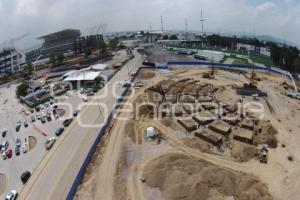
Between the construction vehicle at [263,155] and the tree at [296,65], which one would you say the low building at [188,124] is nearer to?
the construction vehicle at [263,155]

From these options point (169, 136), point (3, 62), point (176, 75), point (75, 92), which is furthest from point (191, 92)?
point (3, 62)

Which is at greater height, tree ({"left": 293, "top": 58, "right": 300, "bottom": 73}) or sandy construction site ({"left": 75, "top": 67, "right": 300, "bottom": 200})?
tree ({"left": 293, "top": 58, "right": 300, "bottom": 73})

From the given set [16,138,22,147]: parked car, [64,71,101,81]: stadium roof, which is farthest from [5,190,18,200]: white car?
[64,71,101,81]: stadium roof

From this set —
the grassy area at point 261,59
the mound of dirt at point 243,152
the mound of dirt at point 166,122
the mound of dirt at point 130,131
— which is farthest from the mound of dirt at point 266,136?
the grassy area at point 261,59

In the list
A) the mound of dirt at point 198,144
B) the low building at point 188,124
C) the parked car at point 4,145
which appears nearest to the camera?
the mound of dirt at point 198,144

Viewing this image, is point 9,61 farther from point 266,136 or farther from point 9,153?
point 266,136

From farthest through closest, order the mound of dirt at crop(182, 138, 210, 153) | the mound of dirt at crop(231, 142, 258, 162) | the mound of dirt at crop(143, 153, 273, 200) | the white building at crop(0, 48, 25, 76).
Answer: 1. the white building at crop(0, 48, 25, 76)
2. the mound of dirt at crop(182, 138, 210, 153)
3. the mound of dirt at crop(231, 142, 258, 162)
4. the mound of dirt at crop(143, 153, 273, 200)

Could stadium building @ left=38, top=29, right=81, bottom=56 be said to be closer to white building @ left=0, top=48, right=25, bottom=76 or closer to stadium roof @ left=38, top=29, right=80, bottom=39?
stadium roof @ left=38, top=29, right=80, bottom=39
